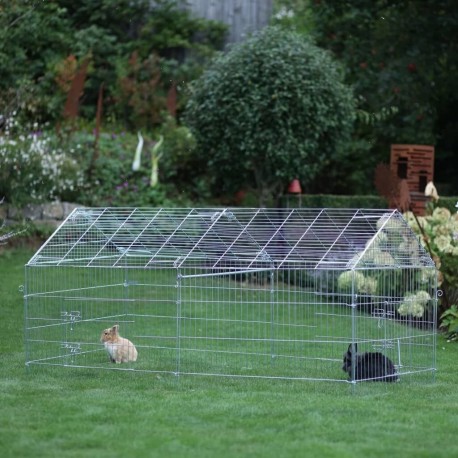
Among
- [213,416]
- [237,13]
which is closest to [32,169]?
[237,13]

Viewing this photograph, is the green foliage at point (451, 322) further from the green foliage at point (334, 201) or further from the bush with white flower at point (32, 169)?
the bush with white flower at point (32, 169)

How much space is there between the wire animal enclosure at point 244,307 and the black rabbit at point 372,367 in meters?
0.04

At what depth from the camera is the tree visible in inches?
550

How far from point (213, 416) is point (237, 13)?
13401 mm

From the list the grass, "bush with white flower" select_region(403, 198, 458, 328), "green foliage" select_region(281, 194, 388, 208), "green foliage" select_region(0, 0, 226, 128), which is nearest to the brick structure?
"green foliage" select_region(281, 194, 388, 208)

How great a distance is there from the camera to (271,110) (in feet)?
45.6

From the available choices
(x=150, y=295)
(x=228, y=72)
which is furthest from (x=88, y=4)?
(x=150, y=295)

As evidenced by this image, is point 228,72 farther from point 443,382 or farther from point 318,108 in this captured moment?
point 443,382

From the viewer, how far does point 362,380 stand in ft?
24.3

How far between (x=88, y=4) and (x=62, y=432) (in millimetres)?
15006

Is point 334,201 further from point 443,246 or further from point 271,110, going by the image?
point 443,246

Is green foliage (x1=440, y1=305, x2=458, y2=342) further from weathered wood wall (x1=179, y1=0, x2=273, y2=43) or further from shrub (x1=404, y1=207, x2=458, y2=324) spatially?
weathered wood wall (x1=179, y1=0, x2=273, y2=43)

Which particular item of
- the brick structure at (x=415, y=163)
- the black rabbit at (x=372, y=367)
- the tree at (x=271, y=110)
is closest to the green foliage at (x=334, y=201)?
the tree at (x=271, y=110)

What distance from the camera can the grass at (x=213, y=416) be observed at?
5.60 metres
